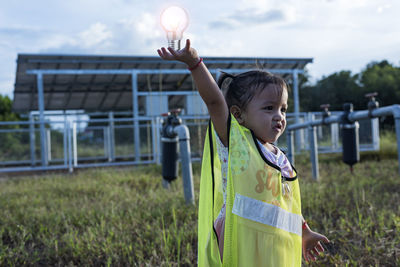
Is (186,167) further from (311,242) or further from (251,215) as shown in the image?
(251,215)

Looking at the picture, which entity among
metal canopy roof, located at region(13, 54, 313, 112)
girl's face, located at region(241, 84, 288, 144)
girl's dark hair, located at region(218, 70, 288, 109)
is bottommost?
girl's face, located at region(241, 84, 288, 144)

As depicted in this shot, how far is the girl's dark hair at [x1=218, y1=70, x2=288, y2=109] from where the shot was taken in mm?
1370

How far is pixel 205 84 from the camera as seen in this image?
1229 mm

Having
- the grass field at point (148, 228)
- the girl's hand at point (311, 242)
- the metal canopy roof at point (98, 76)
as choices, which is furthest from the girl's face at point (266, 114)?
the metal canopy roof at point (98, 76)

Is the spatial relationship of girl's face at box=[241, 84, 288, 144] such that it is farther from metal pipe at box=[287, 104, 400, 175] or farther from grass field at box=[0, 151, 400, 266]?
metal pipe at box=[287, 104, 400, 175]

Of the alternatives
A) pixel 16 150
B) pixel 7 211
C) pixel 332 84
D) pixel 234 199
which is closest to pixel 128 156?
pixel 16 150

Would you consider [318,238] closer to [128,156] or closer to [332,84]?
[128,156]

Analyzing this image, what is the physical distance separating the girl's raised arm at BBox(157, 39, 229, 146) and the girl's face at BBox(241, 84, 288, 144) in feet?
0.39

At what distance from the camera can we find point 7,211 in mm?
3463

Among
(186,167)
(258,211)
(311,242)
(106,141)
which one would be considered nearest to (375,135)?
(106,141)

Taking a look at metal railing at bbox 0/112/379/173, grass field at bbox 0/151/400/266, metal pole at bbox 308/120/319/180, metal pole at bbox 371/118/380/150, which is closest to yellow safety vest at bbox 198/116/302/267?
grass field at bbox 0/151/400/266

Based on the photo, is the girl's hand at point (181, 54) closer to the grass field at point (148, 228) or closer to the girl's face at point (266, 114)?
the girl's face at point (266, 114)

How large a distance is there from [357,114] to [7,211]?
397 cm

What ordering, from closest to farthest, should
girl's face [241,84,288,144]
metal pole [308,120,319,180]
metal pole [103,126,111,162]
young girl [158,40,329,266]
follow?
young girl [158,40,329,266], girl's face [241,84,288,144], metal pole [308,120,319,180], metal pole [103,126,111,162]
